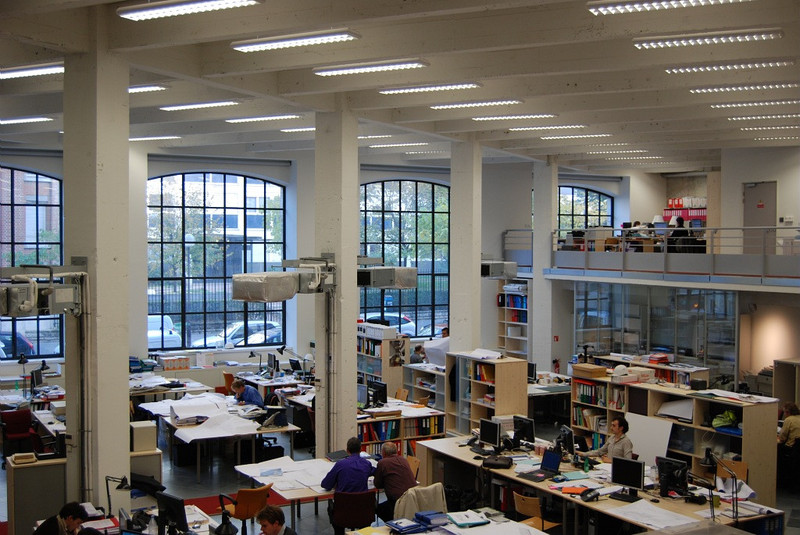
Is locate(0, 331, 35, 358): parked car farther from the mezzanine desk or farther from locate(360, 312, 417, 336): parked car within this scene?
the mezzanine desk

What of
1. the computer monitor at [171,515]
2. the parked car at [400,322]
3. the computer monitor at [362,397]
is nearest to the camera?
the computer monitor at [171,515]

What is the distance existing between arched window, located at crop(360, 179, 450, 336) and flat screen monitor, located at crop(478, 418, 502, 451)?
1071cm

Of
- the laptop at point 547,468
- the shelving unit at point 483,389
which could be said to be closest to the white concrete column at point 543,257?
the shelving unit at point 483,389

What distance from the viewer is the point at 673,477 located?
27.1ft

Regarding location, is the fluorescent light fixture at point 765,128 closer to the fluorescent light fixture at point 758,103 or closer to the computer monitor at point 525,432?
the fluorescent light fixture at point 758,103

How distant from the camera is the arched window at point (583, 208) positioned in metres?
24.1

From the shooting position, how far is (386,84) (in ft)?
30.1

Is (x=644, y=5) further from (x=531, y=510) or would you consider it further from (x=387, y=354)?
(x=387, y=354)

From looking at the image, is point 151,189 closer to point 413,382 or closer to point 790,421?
point 413,382

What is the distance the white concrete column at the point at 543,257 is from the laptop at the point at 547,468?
9.68 m

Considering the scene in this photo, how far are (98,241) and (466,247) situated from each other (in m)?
7.78

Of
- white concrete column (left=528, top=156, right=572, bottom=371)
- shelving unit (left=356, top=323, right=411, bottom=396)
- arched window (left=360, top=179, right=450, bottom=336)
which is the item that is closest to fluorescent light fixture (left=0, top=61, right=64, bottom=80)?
shelving unit (left=356, top=323, right=411, bottom=396)

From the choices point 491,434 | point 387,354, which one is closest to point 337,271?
point 491,434

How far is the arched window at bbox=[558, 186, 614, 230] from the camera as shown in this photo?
24078 mm
